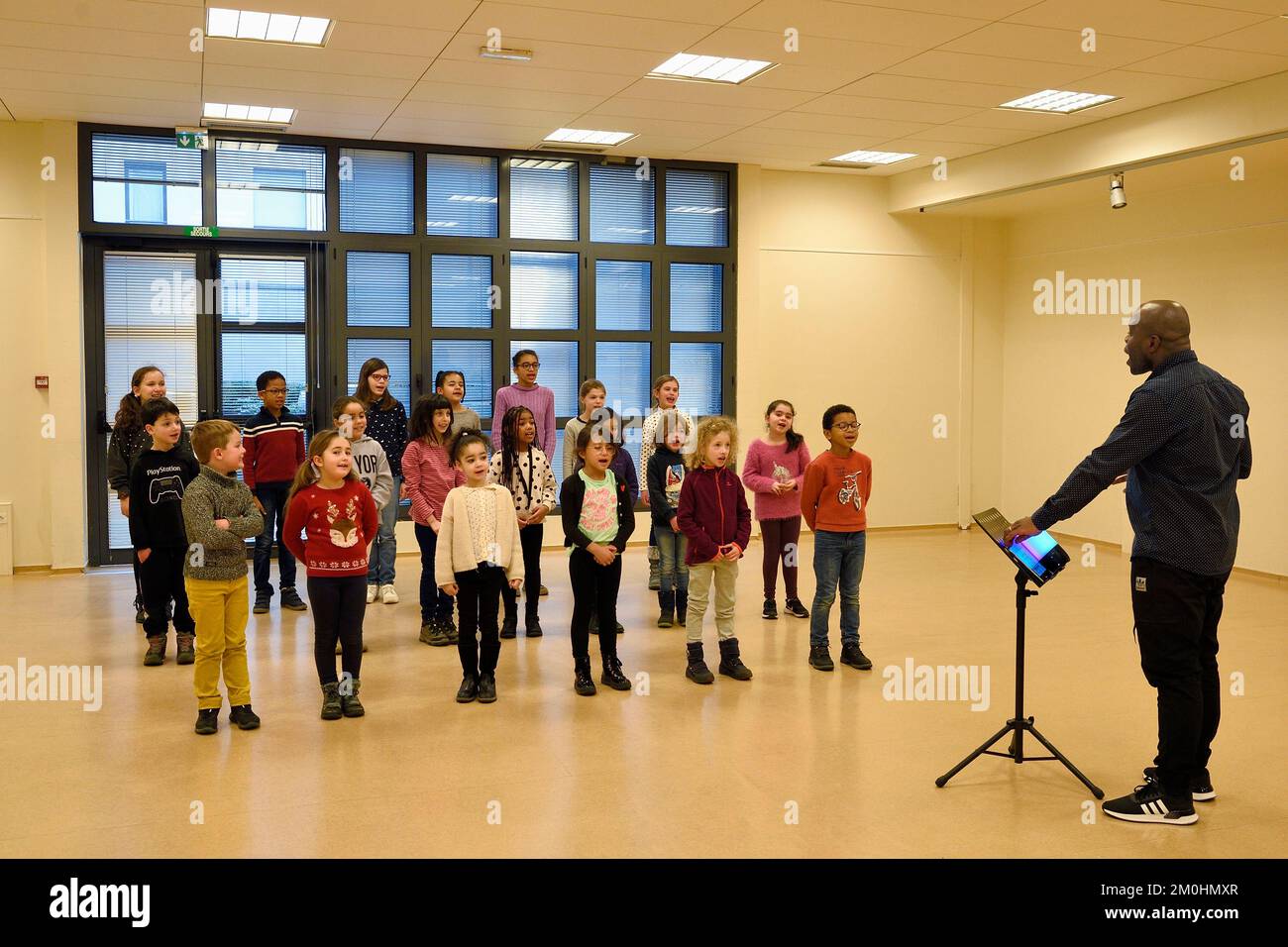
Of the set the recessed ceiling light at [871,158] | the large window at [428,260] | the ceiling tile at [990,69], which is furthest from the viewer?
the recessed ceiling light at [871,158]

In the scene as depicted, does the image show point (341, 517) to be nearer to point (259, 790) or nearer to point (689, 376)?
point (259, 790)

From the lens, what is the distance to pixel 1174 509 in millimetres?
3803

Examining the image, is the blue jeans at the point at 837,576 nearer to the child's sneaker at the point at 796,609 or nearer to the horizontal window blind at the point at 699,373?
the child's sneaker at the point at 796,609

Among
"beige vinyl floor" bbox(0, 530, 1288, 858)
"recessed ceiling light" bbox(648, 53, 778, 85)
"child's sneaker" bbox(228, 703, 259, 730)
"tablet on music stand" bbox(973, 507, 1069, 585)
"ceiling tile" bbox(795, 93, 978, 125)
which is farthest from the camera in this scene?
"ceiling tile" bbox(795, 93, 978, 125)

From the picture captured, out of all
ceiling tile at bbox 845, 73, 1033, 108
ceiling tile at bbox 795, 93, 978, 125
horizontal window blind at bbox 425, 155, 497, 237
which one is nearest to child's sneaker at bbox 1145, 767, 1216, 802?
ceiling tile at bbox 845, 73, 1033, 108

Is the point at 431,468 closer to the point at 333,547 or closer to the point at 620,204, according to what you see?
the point at 333,547

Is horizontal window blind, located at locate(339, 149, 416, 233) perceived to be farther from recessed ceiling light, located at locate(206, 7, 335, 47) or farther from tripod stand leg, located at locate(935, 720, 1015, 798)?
tripod stand leg, located at locate(935, 720, 1015, 798)

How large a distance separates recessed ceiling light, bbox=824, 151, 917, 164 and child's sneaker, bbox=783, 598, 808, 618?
423cm

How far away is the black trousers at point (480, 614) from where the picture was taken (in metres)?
5.22

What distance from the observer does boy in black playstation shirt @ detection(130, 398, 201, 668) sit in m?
5.64

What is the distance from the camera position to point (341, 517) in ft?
16.1

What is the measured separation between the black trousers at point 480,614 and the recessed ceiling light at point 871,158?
19.4 feet

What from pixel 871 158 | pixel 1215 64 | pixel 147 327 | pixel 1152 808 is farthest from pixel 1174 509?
pixel 147 327

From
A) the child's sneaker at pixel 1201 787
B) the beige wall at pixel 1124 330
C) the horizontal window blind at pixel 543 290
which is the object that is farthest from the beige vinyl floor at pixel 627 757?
the horizontal window blind at pixel 543 290
